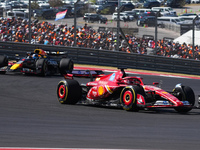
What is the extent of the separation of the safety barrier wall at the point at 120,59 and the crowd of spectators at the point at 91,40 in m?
0.52

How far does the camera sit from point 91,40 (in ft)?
76.2

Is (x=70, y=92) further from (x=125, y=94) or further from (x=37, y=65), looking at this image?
(x=37, y=65)

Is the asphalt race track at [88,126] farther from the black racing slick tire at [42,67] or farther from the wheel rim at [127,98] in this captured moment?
the black racing slick tire at [42,67]

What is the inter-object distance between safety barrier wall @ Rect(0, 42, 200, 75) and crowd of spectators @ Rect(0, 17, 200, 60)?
52 cm

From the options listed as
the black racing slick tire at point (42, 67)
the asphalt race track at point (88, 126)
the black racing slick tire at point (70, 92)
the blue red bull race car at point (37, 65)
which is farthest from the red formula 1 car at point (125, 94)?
the blue red bull race car at point (37, 65)

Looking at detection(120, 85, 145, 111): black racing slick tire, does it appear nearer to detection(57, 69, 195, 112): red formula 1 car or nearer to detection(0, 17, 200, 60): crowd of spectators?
detection(57, 69, 195, 112): red formula 1 car

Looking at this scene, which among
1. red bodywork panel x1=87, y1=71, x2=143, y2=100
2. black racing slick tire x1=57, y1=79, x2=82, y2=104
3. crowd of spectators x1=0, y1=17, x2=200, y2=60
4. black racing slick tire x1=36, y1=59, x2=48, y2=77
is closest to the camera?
red bodywork panel x1=87, y1=71, x2=143, y2=100

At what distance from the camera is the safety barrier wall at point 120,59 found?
69.8ft

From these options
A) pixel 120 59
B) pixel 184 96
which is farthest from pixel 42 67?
pixel 184 96

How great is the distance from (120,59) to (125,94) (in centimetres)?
1165

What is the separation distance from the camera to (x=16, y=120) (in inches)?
347

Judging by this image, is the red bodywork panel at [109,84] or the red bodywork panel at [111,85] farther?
the red bodywork panel at [109,84]

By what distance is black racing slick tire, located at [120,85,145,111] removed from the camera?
33.4 ft

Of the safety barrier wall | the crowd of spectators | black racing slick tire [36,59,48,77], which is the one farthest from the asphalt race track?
the crowd of spectators
